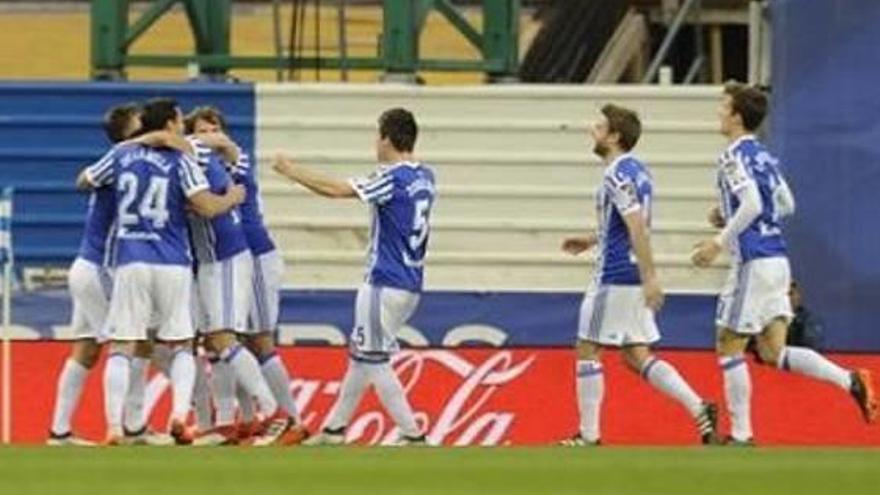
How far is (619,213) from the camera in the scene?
20.6 metres

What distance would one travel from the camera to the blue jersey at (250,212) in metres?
21.4

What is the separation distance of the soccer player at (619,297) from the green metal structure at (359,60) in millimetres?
5052

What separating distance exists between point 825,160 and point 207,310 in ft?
17.7

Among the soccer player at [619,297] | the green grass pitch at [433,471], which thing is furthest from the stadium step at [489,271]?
the green grass pitch at [433,471]

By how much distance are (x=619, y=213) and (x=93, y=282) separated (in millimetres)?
3245

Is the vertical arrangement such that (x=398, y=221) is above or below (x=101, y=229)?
above

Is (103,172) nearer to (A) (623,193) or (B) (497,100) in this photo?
(A) (623,193)

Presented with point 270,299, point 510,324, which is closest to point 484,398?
point 510,324

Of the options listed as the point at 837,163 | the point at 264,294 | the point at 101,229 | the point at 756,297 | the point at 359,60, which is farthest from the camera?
the point at 359,60

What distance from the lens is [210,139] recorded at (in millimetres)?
21062

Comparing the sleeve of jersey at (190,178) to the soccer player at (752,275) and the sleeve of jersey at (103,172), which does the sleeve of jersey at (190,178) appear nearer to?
the sleeve of jersey at (103,172)

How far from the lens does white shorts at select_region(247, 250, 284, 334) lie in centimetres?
2150

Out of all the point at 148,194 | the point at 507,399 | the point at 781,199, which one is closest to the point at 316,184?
the point at 148,194

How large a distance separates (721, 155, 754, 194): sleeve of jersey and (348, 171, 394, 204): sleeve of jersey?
6.55ft
